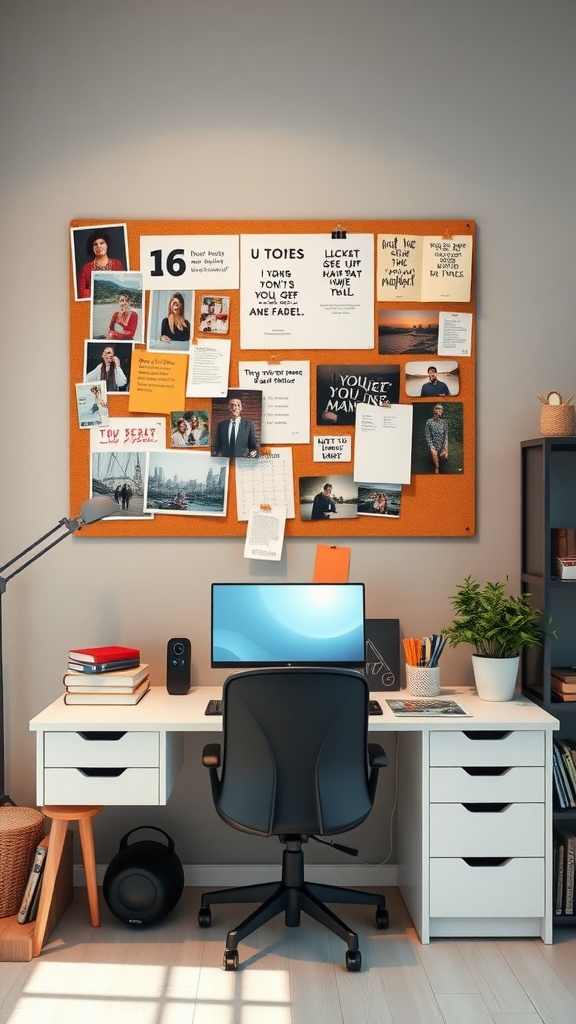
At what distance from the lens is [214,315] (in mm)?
3217

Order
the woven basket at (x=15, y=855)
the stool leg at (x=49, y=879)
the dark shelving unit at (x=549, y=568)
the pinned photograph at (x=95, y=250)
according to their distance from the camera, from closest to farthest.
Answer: the stool leg at (x=49, y=879) → the woven basket at (x=15, y=855) → the dark shelving unit at (x=549, y=568) → the pinned photograph at (x=95, y=250)

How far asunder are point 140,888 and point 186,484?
131 cm

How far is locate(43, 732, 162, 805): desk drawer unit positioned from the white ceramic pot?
1.06m

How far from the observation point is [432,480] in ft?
10.6

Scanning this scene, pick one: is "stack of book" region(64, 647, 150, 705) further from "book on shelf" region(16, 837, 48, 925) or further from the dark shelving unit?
the dark shelving unit

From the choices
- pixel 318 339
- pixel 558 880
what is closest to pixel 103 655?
pixel 318 339

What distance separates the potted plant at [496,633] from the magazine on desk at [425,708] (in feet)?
0.49

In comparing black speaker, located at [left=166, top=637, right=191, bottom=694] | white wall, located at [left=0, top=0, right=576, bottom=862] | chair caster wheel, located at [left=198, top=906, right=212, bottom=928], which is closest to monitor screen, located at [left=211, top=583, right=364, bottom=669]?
black speaker, located at [left=166, top=637, right=191, bottom=694]

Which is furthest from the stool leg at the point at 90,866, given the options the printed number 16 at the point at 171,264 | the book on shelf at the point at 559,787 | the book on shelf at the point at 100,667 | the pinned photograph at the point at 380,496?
the printed number 16 at the point at 171,264

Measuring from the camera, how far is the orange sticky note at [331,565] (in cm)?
321

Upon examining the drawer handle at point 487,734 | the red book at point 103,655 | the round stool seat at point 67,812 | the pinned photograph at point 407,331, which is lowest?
the round stool seat at point 67,812

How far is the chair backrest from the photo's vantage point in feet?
8.15

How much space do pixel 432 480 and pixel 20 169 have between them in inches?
70.4

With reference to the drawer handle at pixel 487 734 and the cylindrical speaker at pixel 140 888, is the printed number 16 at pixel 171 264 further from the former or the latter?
the cylindrical speaker at pixel 140 888
